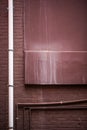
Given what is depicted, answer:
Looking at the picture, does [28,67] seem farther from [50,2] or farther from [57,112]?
[50,2]

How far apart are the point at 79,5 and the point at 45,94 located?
152 centimetres

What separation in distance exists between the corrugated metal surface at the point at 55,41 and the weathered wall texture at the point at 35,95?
0.39ft

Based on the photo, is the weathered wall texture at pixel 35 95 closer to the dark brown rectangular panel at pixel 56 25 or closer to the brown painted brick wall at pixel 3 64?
the brown painted brick wall at pixel 3 64

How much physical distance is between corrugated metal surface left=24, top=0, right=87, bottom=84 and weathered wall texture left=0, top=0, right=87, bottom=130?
0.39ft

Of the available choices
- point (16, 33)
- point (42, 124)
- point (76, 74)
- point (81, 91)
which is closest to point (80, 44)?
point (76, 74)

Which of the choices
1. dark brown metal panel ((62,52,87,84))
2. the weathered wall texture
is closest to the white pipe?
the weathered wall texture

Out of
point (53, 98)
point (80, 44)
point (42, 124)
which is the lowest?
point (42, 124)

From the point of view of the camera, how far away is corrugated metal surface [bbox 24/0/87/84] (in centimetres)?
374

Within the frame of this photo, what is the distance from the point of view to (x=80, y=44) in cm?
380

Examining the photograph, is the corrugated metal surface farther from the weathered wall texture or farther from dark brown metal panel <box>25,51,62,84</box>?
the weathered wall texture

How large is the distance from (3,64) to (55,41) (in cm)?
90

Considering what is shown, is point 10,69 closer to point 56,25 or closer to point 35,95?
point 35,95

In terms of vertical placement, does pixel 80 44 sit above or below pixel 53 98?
above

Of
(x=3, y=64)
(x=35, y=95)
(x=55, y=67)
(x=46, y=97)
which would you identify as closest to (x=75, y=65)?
(x=55, y=67)
